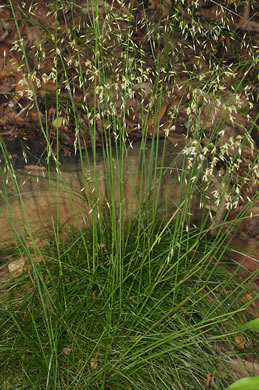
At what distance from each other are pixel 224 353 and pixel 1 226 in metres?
1.20

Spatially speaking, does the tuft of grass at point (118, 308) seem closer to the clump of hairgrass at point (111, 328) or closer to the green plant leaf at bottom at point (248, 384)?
the clump of hairgrass at point (111, 328)

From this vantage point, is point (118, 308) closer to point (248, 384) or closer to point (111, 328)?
point (111, 328)

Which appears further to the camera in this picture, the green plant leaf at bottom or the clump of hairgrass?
the clump of hairgrass

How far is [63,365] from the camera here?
5.55 ft

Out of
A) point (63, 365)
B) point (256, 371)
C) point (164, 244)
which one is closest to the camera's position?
point (63, 365)

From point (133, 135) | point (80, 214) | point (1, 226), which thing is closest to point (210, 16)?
point (133, 135)

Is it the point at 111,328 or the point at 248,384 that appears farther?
the point at 111,328

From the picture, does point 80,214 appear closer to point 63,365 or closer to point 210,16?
point 63,365

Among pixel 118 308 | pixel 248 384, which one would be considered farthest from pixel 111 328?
pixel 248 384

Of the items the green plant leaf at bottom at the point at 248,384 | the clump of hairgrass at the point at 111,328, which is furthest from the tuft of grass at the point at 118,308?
the green plant leaf at bottom at the point at 248,384

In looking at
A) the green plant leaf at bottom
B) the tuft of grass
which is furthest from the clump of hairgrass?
the green plant leaf at bottom

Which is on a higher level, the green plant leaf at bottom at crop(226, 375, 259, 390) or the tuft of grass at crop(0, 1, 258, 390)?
the green plant leaf at bottom at crop(226, 375, 259, 390)

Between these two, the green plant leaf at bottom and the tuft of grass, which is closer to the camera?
the green plant leaf at bottom

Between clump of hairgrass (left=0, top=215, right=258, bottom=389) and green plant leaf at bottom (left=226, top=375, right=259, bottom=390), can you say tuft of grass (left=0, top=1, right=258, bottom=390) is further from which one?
green plant leaf at bottom (left=226, top=375, right=259, bottom=390)
